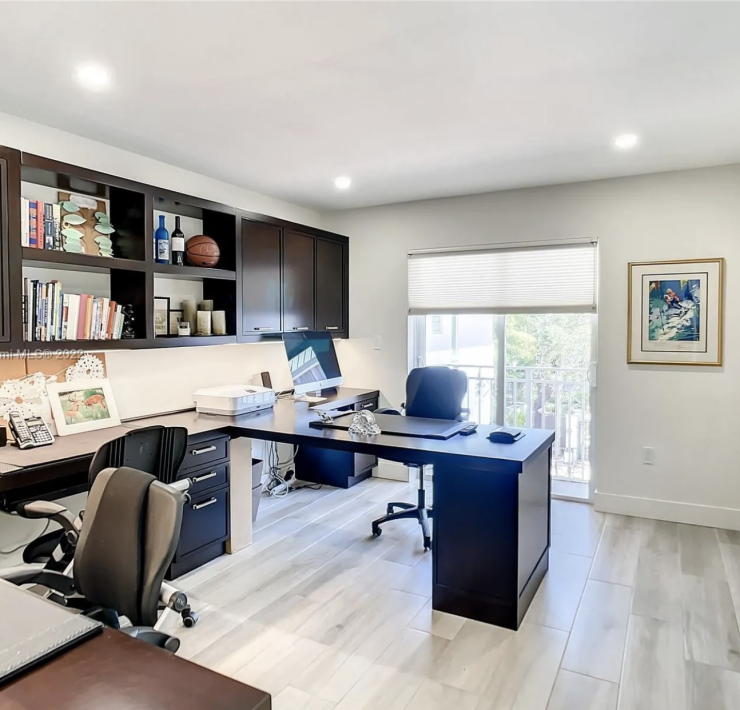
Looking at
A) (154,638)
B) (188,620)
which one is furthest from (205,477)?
(154,638)

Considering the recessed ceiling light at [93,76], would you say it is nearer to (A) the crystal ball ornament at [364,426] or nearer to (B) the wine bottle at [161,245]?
(B) the wine bottle at [161,245]

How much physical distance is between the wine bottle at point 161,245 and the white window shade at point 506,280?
2195 mm

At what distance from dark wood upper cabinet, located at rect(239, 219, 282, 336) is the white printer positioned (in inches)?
17.6

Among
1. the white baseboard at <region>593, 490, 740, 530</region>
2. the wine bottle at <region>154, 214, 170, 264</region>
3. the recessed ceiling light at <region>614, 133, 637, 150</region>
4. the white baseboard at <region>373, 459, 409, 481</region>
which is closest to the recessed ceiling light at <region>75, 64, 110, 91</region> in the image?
the wine bottle at <region>154, 214, 170, 264</region>

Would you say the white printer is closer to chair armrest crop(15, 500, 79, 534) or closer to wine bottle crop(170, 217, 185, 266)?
wine bottle crop(170, 217, 185, 266)

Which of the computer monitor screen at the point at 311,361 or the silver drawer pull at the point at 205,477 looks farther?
the computer monitor screen at the point at 311,361

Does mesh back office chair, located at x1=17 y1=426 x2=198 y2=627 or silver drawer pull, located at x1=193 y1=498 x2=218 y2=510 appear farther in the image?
silver drawer pull, located at x1=193 y1=498 x2=218 y2=510

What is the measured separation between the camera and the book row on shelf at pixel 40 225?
101 inches

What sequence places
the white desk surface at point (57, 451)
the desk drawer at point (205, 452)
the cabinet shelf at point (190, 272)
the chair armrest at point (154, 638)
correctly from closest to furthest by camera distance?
the chair armrest at point (154, 638) < the white desk surface at point (57, 451) < the desk drawer at point (205, 452) < the cabinet shelf at point (190, 272)

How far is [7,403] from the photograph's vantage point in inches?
107

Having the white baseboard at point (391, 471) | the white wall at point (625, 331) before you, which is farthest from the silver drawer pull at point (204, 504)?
the white wall at point (625, 331)

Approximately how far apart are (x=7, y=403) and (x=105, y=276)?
2.98 feet

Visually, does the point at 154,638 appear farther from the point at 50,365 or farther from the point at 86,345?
the point at 50,365

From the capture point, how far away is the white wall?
3.69 m
